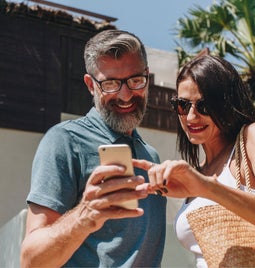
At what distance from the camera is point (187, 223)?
99.3 inches

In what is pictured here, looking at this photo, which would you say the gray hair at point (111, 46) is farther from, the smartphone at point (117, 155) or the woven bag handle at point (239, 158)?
the smartphone at point (117, 155)

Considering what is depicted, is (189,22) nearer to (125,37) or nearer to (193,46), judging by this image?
(193,46)

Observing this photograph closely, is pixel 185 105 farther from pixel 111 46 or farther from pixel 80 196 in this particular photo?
pixel 80 196

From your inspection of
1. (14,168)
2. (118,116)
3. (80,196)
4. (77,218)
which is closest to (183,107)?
(118,116)

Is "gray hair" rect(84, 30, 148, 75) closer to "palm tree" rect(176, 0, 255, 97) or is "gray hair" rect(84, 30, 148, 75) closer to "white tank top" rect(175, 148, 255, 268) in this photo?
"white tank top" rect(175, 148, 255, 268)

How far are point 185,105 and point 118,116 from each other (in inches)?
11.2

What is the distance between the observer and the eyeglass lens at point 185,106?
2621 millimetres

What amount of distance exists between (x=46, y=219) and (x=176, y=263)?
7.02 ft

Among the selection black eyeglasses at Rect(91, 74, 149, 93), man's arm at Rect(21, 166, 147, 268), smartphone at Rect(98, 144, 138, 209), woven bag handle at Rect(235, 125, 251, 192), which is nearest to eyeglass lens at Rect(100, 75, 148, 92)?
black eyeglasses at Rect(91, 74, 149, 93)

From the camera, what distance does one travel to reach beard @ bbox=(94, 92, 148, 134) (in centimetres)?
258

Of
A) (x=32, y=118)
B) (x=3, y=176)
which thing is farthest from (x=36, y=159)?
(x=32, y=118)

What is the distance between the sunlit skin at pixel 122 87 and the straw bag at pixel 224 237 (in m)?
0.56

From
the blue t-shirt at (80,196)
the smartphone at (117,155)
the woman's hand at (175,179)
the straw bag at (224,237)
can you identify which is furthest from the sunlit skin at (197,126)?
the smartphone at (117,155)

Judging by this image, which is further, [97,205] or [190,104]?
[190,104]
